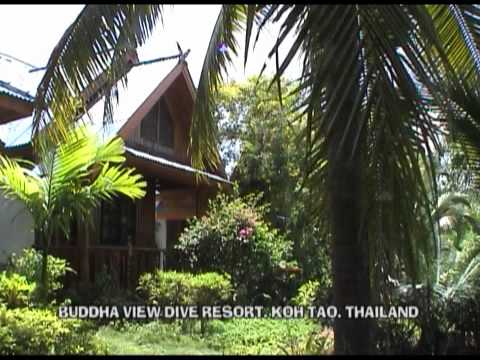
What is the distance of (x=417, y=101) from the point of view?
3275 millimetres

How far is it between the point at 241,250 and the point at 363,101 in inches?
407

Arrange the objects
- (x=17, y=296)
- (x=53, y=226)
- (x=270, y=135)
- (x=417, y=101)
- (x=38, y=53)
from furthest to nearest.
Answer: (x=270, y=135)
(x=38, y=53)
(x=53, y=226)
(x=17, y=296)
(x=417, y=101)

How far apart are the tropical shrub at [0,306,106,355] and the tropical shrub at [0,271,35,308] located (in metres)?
0.80

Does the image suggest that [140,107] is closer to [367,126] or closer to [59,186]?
[59,186]

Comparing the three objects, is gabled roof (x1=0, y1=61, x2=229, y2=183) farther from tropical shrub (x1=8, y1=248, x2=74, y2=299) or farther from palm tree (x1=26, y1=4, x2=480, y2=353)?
palm tree (x1=26, y1=4, x2=480, y2=353)

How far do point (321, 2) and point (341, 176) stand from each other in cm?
121

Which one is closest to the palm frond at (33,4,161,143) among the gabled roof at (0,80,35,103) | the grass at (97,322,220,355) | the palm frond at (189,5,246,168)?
the palm frond at (189,5,246,168)

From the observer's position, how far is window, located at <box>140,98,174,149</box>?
50.7ft

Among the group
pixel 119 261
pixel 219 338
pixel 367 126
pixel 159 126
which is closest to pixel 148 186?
pixel 159 126

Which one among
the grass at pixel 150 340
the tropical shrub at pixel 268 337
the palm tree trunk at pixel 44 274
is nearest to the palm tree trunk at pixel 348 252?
the tropical shrub at pixel 268 337

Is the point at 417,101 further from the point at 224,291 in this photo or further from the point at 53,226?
the point at 224,291

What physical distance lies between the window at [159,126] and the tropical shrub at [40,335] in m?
8.16

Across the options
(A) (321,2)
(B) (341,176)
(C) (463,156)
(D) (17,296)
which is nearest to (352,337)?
(B) (341,176)

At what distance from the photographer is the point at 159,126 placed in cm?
1597
